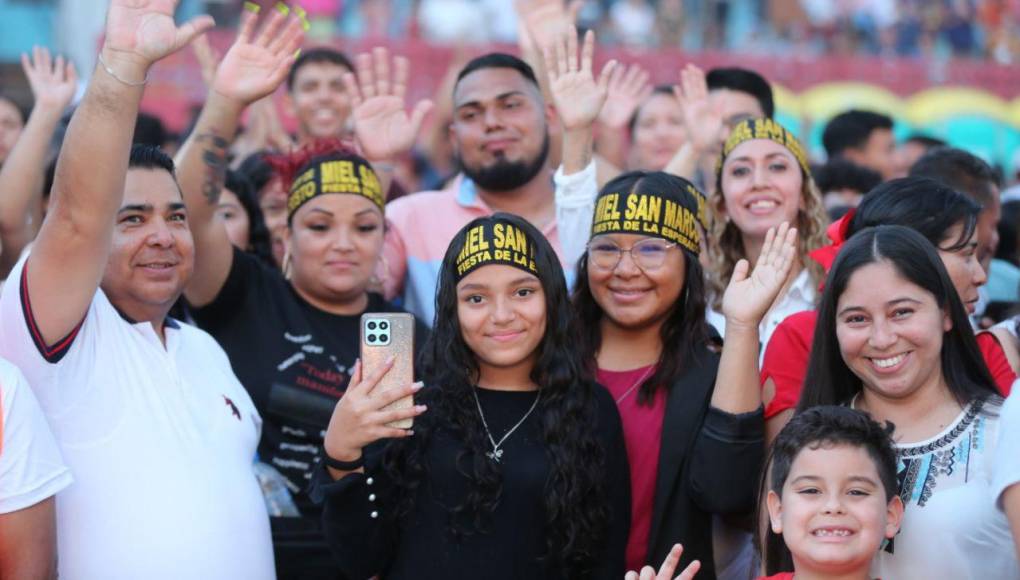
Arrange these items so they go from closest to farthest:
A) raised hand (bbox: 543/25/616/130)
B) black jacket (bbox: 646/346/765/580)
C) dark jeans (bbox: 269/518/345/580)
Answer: black jacket (bbox: 646/346/765/580) → dark jeans (bbox: 269/518/345/580) → raised hand (bbox: 543/25/616/130)

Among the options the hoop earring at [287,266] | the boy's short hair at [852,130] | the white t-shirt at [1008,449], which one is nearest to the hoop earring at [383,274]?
the hoop earring at [287,266]

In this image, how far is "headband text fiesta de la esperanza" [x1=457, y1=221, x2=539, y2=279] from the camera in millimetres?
4109

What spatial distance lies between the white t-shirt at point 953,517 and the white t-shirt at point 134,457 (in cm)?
183

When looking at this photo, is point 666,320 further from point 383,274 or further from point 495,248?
point 383,274

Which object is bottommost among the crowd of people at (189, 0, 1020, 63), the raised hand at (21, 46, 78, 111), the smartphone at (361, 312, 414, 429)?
A: the smartphone at (361, 312, 414, 429)

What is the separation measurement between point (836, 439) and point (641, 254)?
3.52 ft

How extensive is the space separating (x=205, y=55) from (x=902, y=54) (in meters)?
14.0

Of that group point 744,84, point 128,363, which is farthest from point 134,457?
point 744,84

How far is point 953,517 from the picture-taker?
11.9 ft

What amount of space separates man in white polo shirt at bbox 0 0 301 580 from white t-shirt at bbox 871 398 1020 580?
1.86 metres

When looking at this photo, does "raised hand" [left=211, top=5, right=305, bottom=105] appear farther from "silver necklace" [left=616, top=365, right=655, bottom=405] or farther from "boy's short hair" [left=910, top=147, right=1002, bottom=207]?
"boy's short hair" [left=910, top=147, right=1002, bottom=207]

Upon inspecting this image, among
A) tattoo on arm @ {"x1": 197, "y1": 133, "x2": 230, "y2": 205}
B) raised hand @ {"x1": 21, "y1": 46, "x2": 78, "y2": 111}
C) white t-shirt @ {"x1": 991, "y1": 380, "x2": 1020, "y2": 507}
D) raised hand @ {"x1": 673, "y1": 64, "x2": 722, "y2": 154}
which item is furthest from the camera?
raised hand @ {"x1": 673, "y1": 64, "x2": 722, "y2": 154}

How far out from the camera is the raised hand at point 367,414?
12.0 ft

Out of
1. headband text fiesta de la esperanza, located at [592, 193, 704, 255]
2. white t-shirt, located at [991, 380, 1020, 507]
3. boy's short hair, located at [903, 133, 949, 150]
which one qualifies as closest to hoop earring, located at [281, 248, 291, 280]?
headband text fiesta de la esperanza, located at [592, 193, 704, 255]
